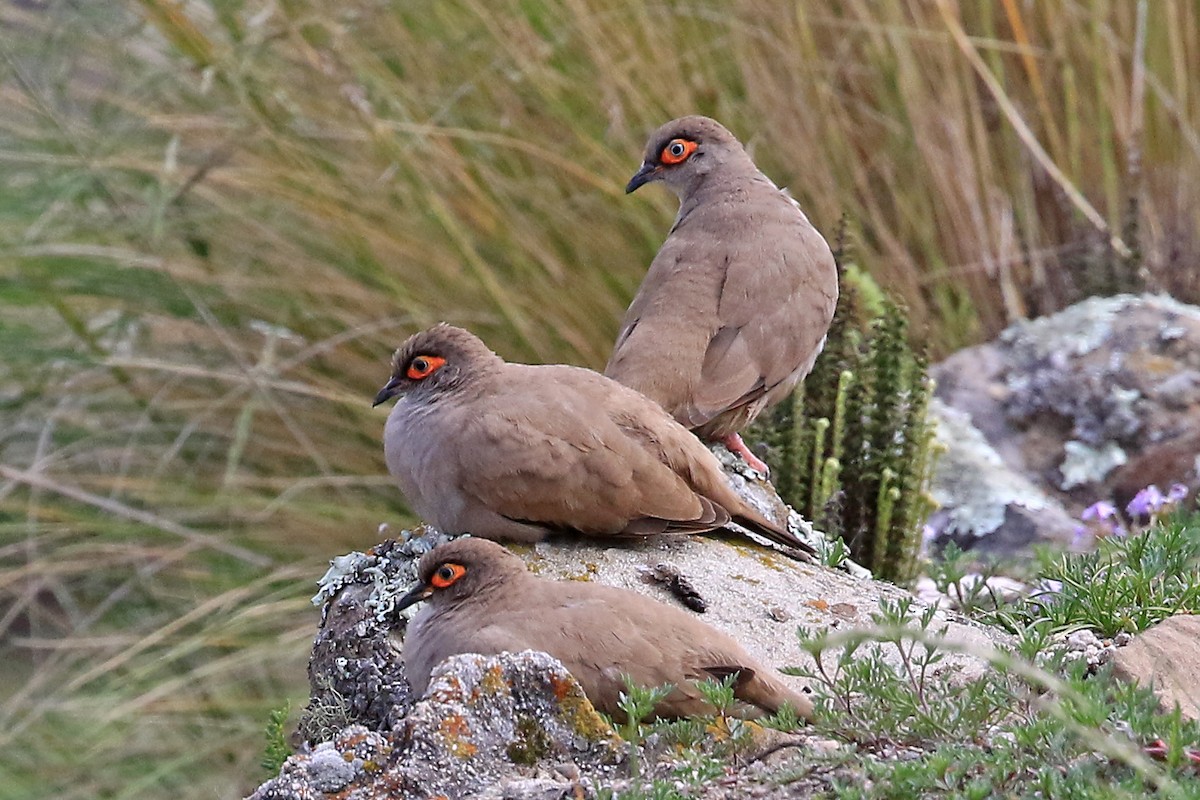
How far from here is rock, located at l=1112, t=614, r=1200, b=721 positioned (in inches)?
126

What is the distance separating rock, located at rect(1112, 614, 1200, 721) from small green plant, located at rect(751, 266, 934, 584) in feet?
6.26

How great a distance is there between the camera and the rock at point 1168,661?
10.5 feet

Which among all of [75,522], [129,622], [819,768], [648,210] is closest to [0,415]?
[75,522]

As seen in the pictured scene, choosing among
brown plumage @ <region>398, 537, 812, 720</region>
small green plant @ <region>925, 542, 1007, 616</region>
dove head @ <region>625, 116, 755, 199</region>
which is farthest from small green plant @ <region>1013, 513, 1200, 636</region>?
dove head @ <region>625, 116, 755, 199</region>

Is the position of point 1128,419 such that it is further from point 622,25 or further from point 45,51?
point 45,51

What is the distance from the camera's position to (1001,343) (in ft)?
23.3

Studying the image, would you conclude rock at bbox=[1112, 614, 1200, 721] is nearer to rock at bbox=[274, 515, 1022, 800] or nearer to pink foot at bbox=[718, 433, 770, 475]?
rock at bbox=[274, 515, 1022, 800]

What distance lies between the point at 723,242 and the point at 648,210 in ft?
6.23

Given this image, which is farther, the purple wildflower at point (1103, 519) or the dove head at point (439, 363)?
the purple wildflower at point (1103, 519)

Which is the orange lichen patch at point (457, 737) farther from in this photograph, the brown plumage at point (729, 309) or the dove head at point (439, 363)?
the brown plumage at point (729, 309)

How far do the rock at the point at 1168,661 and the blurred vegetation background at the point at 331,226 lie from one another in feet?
9.94

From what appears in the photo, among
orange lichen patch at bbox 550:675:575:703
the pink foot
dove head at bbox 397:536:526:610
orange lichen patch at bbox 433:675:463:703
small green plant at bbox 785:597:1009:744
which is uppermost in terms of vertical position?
orange lichen patch at bbox 433:675:463:703

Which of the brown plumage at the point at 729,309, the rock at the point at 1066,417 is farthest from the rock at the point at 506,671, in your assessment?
the rock at the point at 1066,417

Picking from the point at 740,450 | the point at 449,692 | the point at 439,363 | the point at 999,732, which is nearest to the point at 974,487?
the point at 740,450
